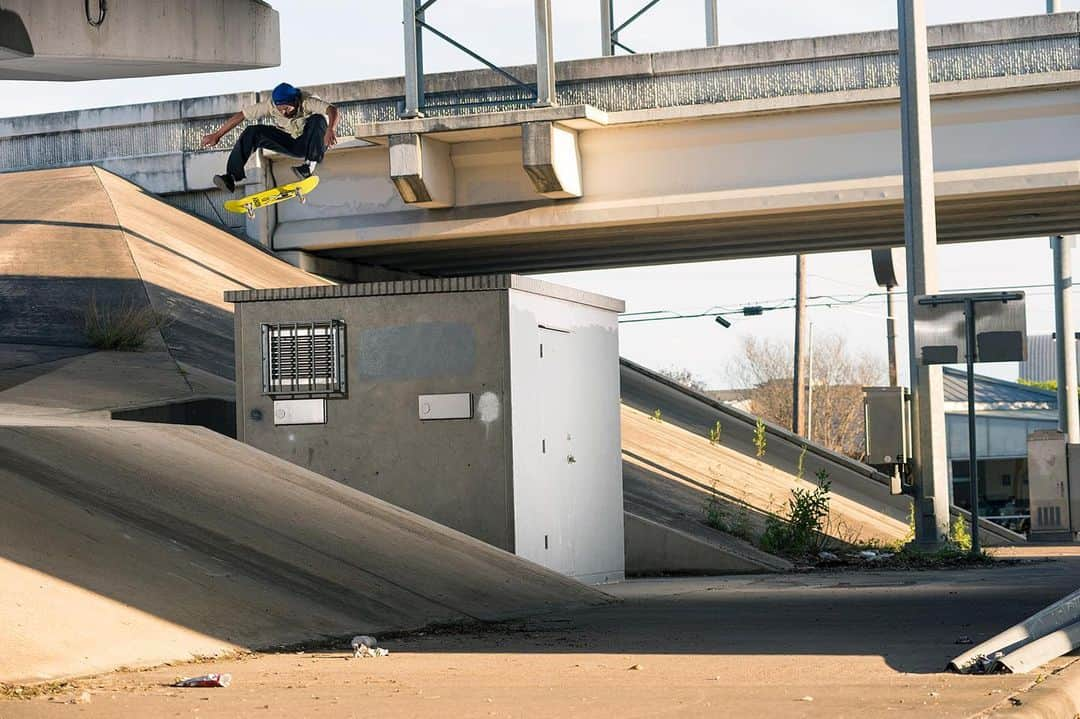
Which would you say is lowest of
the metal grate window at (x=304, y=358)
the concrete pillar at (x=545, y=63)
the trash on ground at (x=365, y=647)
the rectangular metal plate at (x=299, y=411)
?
the trash on ground at (x=365, y=647)

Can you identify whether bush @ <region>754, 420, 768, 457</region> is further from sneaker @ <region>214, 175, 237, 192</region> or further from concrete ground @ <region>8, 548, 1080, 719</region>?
concrete ground @ <region>8, 548, 1080, 719</region>

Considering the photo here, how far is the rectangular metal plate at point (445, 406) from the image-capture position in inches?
640

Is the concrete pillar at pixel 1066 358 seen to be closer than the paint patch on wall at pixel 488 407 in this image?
No

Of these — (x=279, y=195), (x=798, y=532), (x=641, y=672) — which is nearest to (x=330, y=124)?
(x=279, y=195)

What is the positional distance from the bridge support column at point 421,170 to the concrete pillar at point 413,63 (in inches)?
24.5

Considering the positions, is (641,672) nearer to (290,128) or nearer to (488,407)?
(488,407)

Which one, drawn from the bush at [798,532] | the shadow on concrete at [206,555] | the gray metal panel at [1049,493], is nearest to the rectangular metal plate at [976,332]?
the bush at [798,532]

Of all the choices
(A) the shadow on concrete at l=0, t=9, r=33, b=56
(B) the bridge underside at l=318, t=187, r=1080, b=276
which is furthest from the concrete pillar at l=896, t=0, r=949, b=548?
(A) the shadow on concrete at l=0, t=9, r=33, b=56

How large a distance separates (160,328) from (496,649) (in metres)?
16.4

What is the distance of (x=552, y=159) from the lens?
29.5 metres

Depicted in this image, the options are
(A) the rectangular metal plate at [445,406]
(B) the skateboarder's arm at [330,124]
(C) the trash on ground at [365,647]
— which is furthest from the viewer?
(B) the skateboarder's arm at [330,124]

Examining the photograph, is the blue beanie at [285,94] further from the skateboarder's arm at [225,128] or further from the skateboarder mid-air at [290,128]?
the skateboarder's arm at [225,128]

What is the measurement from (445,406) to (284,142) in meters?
4.72

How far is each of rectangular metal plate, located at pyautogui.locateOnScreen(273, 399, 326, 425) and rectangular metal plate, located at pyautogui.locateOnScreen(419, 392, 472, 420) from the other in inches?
48.4
